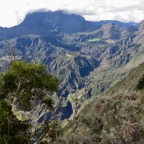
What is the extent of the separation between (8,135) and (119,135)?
42.6 feet

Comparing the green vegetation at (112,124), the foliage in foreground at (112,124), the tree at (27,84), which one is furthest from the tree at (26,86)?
the foliage in foreground at (112,124)

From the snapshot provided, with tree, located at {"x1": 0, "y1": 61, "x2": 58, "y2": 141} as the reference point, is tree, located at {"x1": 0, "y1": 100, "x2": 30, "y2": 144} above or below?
below

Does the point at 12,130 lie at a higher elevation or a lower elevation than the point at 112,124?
lower

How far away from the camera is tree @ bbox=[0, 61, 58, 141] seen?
142 feet

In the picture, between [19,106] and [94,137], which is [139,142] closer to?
[94,137]

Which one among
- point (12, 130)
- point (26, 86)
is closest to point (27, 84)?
point (26, 86)

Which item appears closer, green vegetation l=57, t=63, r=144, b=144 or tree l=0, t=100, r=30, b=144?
green vegetation l=57, t=63, r=144, b=144

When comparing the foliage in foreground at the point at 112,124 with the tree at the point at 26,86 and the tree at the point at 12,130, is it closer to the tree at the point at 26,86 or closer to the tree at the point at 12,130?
the tree at the point at 12,130

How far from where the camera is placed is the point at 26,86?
4469 centimetres

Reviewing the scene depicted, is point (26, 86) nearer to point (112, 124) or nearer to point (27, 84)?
point (27, 84)

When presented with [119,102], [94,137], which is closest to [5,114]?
[94,137]

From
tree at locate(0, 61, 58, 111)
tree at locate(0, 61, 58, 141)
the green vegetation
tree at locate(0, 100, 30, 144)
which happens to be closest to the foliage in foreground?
the green vegetation

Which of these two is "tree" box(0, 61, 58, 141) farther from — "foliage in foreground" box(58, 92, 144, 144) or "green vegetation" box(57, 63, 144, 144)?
"foliage in foreground" box(58, 92, 144, 144)

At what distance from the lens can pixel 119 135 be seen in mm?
37969
